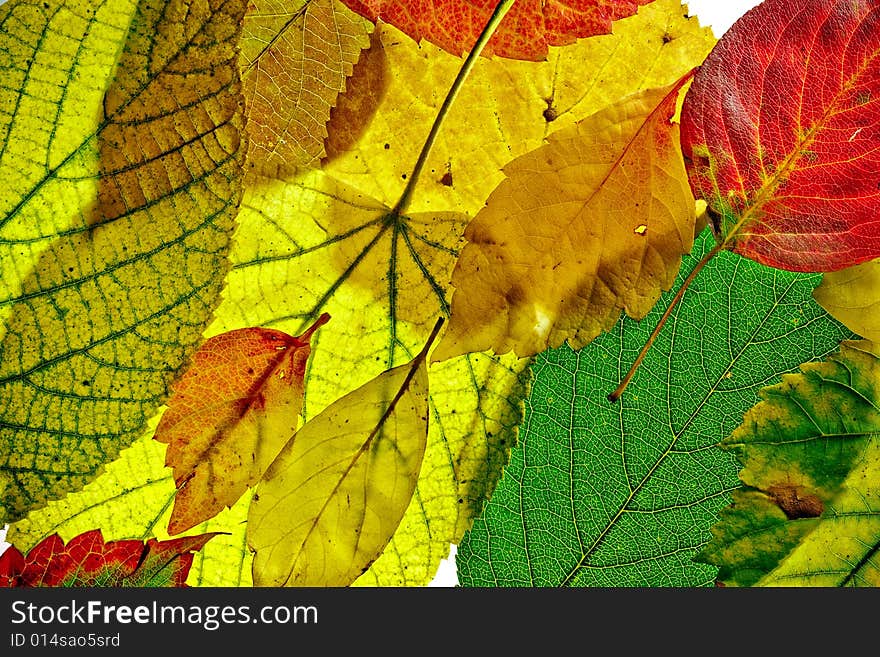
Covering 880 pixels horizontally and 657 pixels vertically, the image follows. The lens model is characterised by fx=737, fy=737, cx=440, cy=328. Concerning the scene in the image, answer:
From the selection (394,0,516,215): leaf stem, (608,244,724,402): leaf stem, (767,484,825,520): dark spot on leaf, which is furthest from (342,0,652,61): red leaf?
(767,484,825,520): dark spot on leaf

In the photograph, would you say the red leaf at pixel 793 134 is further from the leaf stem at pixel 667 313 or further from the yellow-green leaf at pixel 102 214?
the yellow-green leaf at pixel 102 214

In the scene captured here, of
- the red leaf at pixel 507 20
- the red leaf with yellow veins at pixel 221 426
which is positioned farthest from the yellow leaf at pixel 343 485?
the red leaf at pixel 507 20

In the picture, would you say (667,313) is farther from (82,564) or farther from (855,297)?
(82,564)

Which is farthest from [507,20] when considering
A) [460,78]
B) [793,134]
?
[793,134]

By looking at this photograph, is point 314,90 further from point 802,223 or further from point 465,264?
point 802,223

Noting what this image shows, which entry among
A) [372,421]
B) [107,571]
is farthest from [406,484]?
[107,571]

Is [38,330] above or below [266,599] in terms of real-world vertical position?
above
